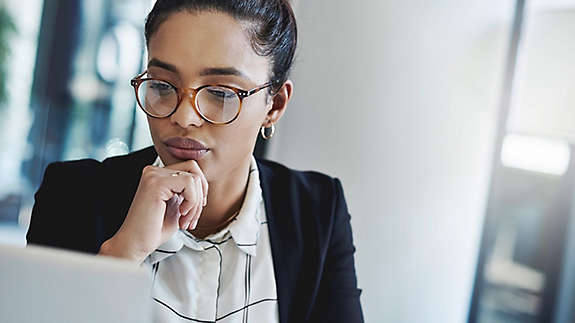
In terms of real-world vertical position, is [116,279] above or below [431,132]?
below

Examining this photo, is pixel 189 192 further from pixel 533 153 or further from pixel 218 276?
pixel 533 153

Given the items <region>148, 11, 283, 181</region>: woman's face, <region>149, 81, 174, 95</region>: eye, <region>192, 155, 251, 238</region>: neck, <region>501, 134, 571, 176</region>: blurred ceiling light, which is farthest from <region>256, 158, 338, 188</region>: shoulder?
<region>501, 134, 571, 176</region>: blurred ceiling light

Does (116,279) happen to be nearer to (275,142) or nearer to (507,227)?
(275,142)

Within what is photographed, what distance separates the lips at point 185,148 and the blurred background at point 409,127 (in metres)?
0.81

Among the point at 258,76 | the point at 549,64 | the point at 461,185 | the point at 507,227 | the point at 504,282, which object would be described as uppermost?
the point at 549,64

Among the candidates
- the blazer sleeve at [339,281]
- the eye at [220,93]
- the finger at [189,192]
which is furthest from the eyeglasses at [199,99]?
the blazer sleeve at [339,281]

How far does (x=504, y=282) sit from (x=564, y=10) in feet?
4.38

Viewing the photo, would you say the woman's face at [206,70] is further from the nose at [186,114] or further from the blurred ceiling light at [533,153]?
the blurred ceiling light at [533,153]

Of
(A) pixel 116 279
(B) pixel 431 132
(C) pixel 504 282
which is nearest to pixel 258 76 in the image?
(A) pixel 116 279

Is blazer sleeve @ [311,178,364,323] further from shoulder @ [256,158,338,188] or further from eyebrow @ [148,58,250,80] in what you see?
eyebrow @ [148,58,250,80]

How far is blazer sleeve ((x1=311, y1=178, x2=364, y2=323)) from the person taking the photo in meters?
1.24

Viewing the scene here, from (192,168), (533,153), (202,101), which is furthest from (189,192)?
(533,153)

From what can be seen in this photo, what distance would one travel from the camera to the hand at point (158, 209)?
0.99m

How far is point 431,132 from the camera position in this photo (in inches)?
86.2
